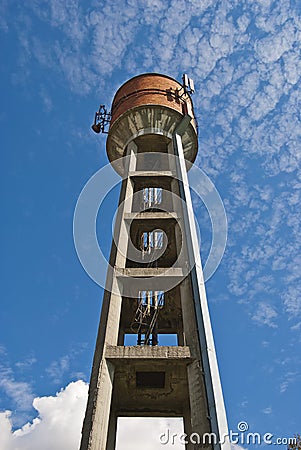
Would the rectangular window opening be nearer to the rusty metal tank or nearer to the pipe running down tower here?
the pipe running down tower

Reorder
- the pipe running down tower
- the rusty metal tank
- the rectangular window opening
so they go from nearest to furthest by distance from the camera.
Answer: the pipe running down tower
the rectangular window opening
the rusty metal tank

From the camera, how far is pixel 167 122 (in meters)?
13.0

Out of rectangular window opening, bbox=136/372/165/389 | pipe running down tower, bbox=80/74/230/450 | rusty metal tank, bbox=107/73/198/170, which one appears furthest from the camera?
rusty metal tank, bbox=107/73/198/170

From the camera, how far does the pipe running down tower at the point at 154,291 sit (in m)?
7.21

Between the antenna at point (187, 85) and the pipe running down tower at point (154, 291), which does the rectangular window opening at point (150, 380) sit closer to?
the pipe running down tower at point (154, 291)

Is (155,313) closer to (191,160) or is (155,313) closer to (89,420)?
(89,420)

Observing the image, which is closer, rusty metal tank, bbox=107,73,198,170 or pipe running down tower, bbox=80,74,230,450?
pipe running down tower, bbox=80,74,230,450

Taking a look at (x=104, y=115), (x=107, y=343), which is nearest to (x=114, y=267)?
(x=107, y=343)

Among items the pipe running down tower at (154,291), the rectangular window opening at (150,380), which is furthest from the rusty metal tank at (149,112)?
the rectangular window opening at (150,380)

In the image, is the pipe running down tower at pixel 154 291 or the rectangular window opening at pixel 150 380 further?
the rectangular window opening at pixel 150 380

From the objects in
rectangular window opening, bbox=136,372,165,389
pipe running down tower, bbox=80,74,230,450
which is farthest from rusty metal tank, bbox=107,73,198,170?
rectangular window opening, bbox=136,372,165,389

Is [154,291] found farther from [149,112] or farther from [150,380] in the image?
[149,112]

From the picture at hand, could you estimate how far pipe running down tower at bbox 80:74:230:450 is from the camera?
7.21m

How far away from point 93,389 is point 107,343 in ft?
3.19
